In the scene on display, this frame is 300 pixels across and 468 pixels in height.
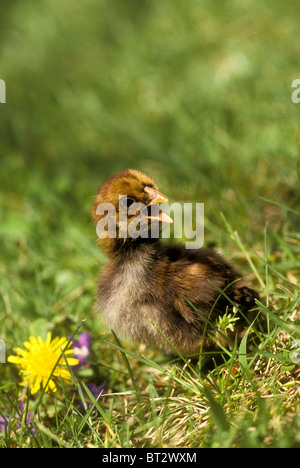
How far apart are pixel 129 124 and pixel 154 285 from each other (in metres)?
2.86

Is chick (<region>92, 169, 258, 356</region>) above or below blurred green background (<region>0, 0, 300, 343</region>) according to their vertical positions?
below

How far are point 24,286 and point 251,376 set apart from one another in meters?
1.74

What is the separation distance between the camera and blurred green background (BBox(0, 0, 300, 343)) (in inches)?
130

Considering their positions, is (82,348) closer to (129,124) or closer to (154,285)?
(154,285)

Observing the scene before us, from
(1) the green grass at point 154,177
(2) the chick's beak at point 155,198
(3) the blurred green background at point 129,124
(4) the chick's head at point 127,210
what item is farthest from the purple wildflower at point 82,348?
(2) the chick's beak at point 155,198

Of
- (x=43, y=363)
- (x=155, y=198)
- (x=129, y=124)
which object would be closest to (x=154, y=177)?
(x=129, y=124)

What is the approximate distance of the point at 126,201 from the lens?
7.25ft

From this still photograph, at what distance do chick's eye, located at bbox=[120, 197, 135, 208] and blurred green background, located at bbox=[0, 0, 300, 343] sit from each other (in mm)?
812

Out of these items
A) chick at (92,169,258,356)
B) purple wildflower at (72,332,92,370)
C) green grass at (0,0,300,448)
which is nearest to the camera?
green grass at (0,0,300,448)

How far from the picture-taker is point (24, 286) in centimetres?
324

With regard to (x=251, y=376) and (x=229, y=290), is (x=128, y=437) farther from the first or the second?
(x=229, y=290)

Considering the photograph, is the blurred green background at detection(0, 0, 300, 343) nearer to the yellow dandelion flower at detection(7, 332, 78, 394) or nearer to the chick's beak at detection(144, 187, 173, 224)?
the yellow dandelion flower at detection(7, 332, 78, 394)

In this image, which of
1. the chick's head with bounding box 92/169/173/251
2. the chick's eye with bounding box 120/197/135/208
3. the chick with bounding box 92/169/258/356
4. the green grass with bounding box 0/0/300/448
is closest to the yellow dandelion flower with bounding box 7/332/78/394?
the green grass with bounding box 0/0/300/448

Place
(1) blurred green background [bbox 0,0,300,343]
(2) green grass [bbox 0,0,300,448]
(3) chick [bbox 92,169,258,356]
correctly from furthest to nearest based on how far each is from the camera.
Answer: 1. (1) blurred green background [bbox 0,0,300,343]
2. (3) chick [bbox 92,169,258,356]
3. (2) green grass [bbox 0,0,300,448]
